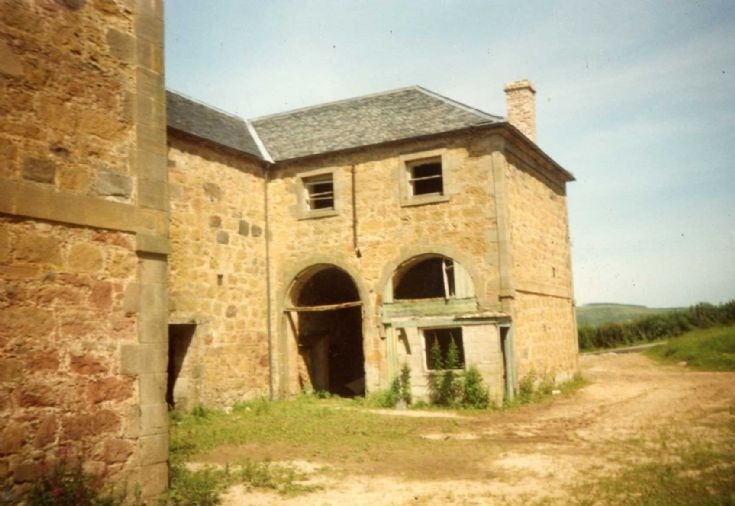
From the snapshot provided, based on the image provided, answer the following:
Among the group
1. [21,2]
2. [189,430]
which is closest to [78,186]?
[21,2]

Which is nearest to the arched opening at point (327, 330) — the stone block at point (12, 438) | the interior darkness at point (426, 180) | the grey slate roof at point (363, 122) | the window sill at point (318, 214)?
the window sill at point (318, 214)

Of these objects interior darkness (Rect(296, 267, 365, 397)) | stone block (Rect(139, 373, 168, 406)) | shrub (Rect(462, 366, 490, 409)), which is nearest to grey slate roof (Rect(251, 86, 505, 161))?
interior darkness (Rect(296, 267, 365, 397))

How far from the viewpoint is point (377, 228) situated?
1420 centimetres

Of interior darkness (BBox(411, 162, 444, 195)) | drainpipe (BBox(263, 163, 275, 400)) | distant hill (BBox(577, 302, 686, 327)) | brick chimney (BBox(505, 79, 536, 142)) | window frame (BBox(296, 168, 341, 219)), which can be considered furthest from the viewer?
distant hill (BBox(577, 302, 686, 327))

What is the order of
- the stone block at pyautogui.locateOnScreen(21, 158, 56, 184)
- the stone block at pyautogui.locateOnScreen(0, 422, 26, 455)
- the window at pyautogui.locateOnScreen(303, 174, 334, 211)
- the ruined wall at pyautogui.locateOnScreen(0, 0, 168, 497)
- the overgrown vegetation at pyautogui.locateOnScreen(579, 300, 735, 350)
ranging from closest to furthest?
the stone block at pyautogui.locateOnScreen(0, 422, 26, 455), the ruined wall at pyautogui.locateOnScreen(0, 0, 168, 497), the stone block at pyautogui.locateOnScreen(21, 158, 56, 184), the window at pyautogui.locateOnScreen(303, 174, 334, 211), the overgrown vegetation at pyautogui.locateOnScreen(579, 300, 735, 350)

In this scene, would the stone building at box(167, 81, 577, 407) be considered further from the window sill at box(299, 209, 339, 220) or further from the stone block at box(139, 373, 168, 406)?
the stone block at box(139, 373, 168, 406)

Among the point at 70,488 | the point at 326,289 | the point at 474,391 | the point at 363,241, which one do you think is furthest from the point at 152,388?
the point at 326,289

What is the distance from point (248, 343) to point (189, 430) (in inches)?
147

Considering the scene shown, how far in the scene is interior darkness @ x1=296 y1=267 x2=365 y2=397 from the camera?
15789 mm

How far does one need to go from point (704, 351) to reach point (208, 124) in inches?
726

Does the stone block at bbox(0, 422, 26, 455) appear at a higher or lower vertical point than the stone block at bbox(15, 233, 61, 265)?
lower

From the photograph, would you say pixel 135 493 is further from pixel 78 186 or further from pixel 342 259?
pixel 342 259

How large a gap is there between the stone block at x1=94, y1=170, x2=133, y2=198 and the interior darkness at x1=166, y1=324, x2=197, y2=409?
6965 millimetres

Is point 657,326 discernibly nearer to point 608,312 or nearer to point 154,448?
point 154,448
